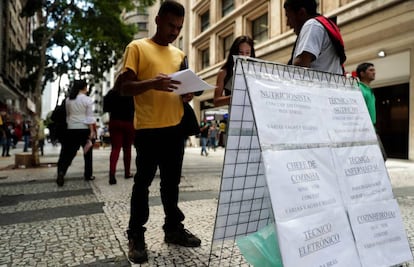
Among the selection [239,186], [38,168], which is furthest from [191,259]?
[38,168]

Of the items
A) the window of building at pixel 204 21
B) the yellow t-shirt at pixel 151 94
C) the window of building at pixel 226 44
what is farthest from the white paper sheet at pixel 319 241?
the window of building at pixel 204 21

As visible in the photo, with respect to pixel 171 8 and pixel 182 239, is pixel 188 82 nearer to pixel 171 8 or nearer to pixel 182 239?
pixel 171 8

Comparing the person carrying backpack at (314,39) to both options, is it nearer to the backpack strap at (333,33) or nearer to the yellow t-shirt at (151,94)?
the backpack strap at (333,33)

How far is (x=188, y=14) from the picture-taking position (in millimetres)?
29469

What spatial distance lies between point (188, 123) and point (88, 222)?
1590 mm

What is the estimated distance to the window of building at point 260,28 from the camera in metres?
19.4

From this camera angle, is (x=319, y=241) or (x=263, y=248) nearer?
(x=319, y=241)

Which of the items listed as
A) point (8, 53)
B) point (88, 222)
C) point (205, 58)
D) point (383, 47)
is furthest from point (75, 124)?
point (8, 53)

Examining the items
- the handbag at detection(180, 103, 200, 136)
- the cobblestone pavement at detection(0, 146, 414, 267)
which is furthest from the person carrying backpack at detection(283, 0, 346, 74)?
the cobblestone pavement at detection(0, 146, 414, 267)

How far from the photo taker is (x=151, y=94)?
2.46 metres

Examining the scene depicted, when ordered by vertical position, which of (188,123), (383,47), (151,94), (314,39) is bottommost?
(188,123)

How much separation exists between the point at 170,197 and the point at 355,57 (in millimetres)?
12589

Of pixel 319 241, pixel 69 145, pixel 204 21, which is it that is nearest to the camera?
pixel 319 241

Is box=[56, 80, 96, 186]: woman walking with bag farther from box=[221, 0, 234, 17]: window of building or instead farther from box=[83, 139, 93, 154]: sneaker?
box=[221, 0, 234, 17]: window of building
